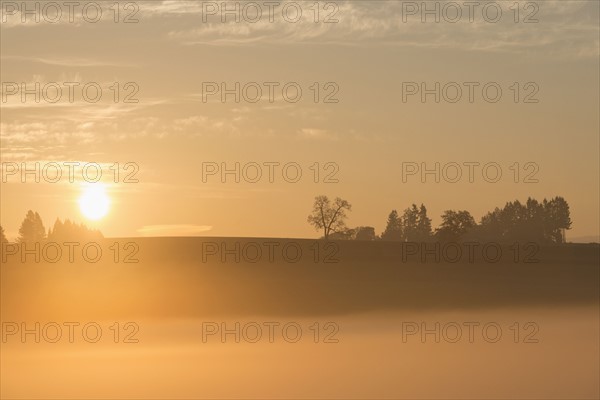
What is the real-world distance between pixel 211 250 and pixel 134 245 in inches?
298

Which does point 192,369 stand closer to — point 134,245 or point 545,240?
point 134,245

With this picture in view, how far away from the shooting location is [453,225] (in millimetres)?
104750

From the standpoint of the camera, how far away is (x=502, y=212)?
15050 cm

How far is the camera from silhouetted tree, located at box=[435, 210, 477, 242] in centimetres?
10388

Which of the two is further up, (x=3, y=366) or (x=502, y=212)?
(x=502, y=212)

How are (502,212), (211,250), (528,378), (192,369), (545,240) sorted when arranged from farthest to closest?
(502,212) < (545,240) < (211,250) < (192,369) < (528,378)

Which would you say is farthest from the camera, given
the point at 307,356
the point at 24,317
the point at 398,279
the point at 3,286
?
the point at 398,279

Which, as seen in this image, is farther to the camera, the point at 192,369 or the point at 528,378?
the point at 192,369

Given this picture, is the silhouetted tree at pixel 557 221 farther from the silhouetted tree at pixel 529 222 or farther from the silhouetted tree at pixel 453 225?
the silhouetted tree at pixel 453 225

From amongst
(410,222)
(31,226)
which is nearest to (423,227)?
(410,222)

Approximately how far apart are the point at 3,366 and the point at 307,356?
1639 centimetres

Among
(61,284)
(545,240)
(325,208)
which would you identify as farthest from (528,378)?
(545,240)

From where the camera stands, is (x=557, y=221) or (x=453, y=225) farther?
(x=557, y=221)

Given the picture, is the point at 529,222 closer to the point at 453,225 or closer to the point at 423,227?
the point at 423,227
